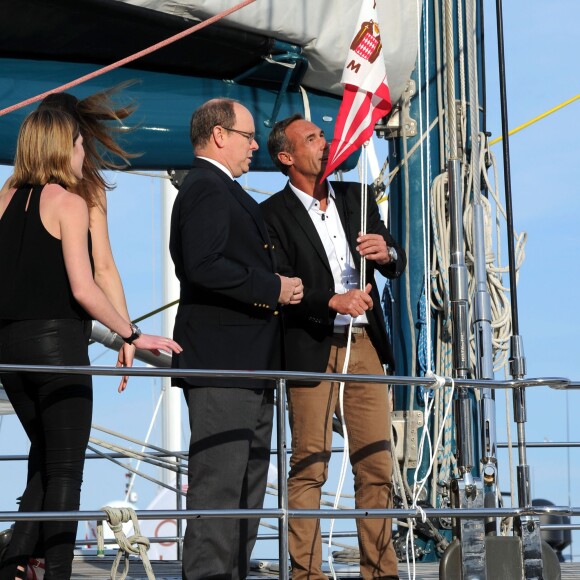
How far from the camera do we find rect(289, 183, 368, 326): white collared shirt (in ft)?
16.3

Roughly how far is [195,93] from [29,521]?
2399mm

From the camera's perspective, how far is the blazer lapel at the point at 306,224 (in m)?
4.95

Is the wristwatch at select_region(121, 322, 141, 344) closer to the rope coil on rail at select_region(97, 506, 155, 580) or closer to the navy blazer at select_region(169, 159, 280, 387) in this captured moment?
the navy blazer at select_region(169, 159, 280, 387)

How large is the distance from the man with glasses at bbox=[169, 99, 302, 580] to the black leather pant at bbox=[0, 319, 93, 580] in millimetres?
476

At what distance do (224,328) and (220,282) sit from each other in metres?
0.20

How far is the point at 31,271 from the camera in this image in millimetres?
4105

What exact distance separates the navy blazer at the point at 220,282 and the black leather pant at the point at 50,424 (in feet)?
1.57

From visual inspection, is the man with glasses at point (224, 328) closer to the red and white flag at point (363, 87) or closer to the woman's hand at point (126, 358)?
the woman's hand at point (126, 358)

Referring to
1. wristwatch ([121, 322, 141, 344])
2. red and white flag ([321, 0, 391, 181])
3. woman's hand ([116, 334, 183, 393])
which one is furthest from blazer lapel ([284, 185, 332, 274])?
wristwatch ([121, 322, 141, 344])

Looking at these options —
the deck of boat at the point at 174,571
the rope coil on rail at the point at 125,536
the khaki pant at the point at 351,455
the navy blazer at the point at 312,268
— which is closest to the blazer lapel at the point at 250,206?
the navy blazer at the point at 312,268

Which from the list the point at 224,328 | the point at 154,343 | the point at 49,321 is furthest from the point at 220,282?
the point at 49,321

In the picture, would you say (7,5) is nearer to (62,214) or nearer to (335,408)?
(62,214)

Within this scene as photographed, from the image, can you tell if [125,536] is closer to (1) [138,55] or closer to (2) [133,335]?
(2) [133,335]

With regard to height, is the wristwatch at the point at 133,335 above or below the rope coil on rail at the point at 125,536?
above
